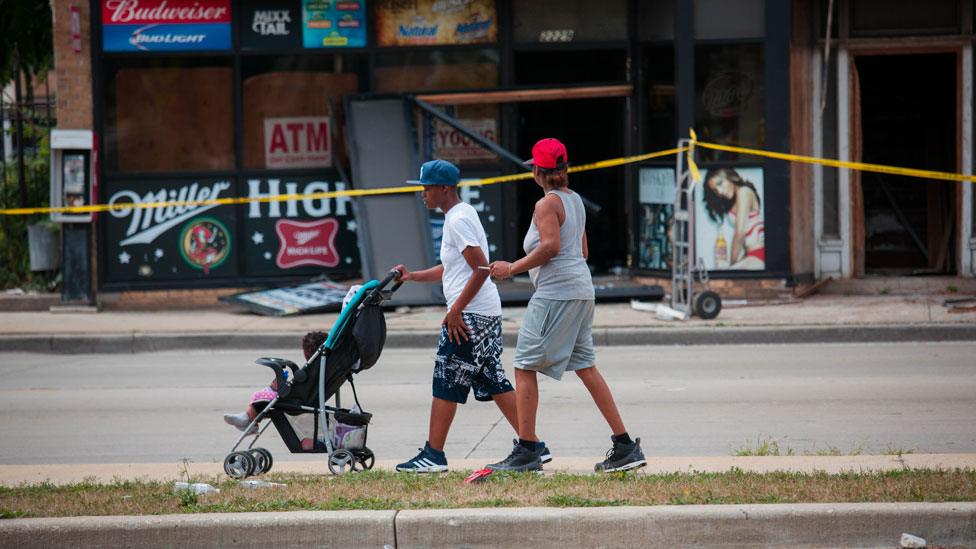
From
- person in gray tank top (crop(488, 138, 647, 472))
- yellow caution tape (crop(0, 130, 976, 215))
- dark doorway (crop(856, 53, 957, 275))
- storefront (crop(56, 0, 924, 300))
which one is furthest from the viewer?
dark doorway (crop(856, 53, 957, 275))

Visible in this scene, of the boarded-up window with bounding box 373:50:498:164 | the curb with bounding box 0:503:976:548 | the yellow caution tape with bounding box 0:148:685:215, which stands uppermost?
the boarded-up window with bounding box 373:50:498:164

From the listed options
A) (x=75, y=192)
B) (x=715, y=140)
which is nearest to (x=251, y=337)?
(x=75, y=192)

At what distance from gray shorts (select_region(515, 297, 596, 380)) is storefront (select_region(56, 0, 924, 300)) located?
855 centimetres

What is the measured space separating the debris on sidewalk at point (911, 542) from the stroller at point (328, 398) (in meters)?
2.92

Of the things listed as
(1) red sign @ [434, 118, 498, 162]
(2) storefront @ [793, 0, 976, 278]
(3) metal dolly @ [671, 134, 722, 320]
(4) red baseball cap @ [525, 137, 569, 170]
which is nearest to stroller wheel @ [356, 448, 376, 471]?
(4) red baseball cap @ [525, 137, 569, 170]

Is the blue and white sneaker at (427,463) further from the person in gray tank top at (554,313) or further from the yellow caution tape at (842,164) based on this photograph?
the yellow caution tape at (842,164)

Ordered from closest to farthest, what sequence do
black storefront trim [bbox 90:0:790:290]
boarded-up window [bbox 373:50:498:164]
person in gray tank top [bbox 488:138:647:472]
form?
1. person in gray tank top [bbox 488:138:647:472]
2. black storefront trim [bbox 90:0:790:290]
3. boarded-up window [bbox 373:50:498:164]

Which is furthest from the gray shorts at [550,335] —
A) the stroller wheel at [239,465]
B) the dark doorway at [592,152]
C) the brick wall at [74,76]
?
the brick wall at [74,76]

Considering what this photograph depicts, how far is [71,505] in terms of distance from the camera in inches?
263

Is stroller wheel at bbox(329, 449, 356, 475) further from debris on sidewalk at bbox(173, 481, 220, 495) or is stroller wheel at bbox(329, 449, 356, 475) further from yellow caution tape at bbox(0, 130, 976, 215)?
yellow caution tape at bbox(0, 130, 976, 215)

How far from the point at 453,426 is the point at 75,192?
786cm

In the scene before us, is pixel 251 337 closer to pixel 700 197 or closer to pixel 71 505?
pixel 700 197

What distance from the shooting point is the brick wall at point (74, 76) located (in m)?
15.9

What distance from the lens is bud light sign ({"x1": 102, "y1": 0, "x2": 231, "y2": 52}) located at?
16062 mm
